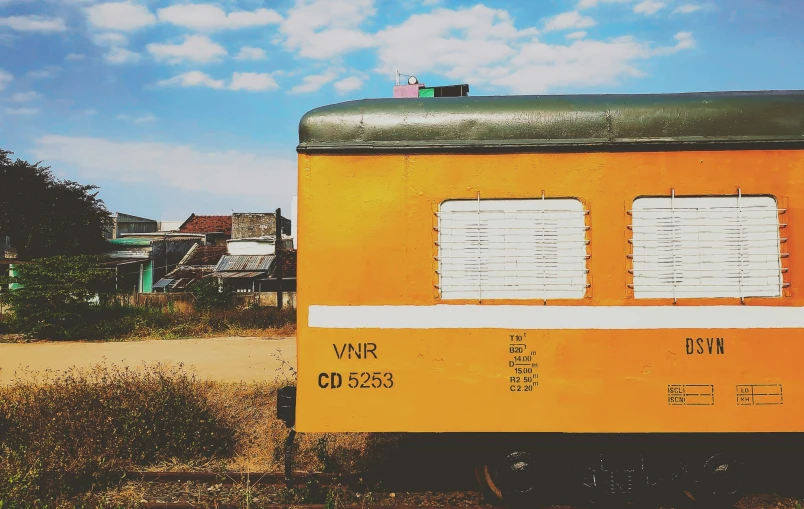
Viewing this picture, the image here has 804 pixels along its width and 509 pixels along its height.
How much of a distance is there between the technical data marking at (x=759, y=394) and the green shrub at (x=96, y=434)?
577cm

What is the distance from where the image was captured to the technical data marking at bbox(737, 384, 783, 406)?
4.14 metres

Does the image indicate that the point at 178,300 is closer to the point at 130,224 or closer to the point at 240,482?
the point at 240,482

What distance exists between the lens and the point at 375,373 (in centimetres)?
425

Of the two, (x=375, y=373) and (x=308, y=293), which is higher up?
(x=308, y=293)

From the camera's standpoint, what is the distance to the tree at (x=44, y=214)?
2586 centimetres

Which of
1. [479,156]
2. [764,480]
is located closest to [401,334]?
[479,156]

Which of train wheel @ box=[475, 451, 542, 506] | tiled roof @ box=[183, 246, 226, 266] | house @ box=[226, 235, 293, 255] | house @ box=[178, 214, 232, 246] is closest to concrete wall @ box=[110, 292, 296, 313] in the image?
house @ box=[226, 235, 293, 255]

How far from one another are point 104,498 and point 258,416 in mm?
2730

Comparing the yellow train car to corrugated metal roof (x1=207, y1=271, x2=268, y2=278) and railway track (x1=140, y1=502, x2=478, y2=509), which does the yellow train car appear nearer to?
railway track (x1=140, y1=502, x2=478, y2=509)

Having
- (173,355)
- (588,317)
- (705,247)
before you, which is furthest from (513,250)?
(173,355)

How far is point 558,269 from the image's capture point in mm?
4230

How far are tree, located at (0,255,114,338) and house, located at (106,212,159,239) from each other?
27014 mm

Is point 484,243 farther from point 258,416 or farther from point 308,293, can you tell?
point 258,416

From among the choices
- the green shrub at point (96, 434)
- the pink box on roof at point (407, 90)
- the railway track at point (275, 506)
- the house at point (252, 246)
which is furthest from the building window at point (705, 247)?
the house at point (252, 246)
